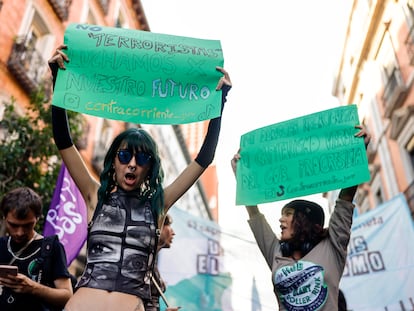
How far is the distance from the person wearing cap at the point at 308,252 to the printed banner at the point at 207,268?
5.63 feet

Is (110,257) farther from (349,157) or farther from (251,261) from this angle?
(251,261)

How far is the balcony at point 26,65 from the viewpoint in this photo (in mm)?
9789

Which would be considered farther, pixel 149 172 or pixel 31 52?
pixel 31 52

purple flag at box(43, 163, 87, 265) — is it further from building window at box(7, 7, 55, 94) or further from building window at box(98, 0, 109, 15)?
building window at box(98, 0, 109, 15)

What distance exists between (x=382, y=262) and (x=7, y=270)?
516 cm

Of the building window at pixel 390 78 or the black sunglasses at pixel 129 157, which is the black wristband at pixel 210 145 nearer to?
the black sunglasses at pixel 129 157

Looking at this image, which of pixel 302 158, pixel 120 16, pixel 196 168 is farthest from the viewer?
pixel 120 16

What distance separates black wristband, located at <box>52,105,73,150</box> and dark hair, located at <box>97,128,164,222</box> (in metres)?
0.22

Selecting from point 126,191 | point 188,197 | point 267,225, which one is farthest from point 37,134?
point 188,197

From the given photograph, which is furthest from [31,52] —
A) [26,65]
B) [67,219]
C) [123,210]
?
[123,210]

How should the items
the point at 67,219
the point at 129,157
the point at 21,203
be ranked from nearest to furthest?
the point at 129,157, the point at 21,203, the point at 67,219

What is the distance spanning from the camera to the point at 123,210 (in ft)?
5.90

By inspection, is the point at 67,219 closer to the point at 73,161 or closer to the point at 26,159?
the point at 26,159

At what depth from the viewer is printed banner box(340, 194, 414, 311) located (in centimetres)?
533
